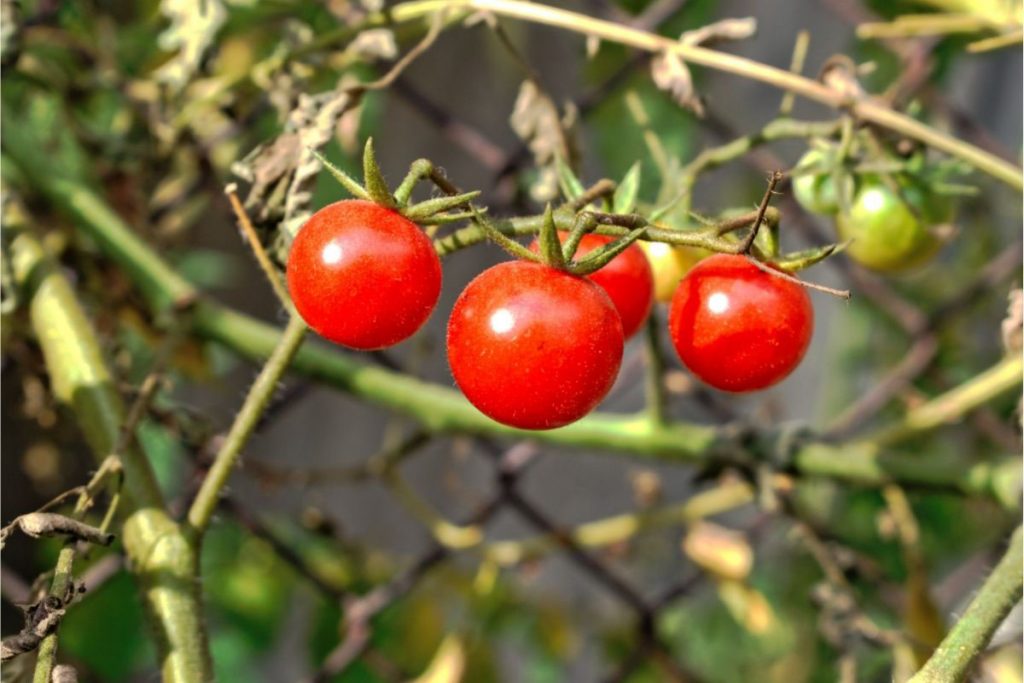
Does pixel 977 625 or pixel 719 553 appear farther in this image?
pixel 719 553

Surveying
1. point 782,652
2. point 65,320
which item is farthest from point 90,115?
point 782,652

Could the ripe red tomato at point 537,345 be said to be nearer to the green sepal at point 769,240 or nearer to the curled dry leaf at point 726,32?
the green sepal at point 769,240

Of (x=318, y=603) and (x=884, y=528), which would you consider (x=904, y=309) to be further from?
(x=318, y=603)

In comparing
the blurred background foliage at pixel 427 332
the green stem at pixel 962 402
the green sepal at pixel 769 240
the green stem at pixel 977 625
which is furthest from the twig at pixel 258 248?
the green stem at pixel 962 402

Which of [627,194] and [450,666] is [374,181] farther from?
[450,666]

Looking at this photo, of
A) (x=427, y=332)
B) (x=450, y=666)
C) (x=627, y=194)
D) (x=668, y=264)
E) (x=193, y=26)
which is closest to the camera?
(x=627, y=194)

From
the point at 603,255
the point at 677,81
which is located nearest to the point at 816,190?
the point at 677,81
